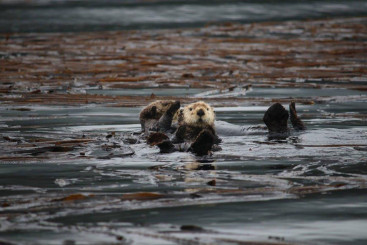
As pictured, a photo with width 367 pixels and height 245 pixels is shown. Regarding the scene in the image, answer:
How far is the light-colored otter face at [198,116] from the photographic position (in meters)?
6.46

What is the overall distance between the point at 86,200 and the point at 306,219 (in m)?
1.30

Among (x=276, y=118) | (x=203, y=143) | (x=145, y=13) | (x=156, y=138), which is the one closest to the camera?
(x=203, y=143)

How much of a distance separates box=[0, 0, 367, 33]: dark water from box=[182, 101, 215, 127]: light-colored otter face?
15.0 meters

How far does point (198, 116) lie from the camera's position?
645 cm

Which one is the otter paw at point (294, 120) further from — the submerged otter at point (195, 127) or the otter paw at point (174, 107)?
the otter paw at point (174, 107)

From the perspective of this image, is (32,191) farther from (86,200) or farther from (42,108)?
(42,108)

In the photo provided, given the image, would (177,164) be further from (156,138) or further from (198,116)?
(198,116)

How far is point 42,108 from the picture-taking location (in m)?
9.30

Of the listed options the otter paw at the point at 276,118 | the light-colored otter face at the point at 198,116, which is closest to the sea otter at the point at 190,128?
the light-colored otter face at the point at 198,116

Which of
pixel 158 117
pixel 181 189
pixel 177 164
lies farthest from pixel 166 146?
pixel 158 117

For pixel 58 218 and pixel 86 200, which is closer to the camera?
pixel 58 218

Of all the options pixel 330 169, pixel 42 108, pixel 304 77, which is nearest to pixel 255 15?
pixel 304 77

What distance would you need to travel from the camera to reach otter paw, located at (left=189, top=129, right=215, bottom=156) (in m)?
5.55

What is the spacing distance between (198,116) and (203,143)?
844 millimetres
